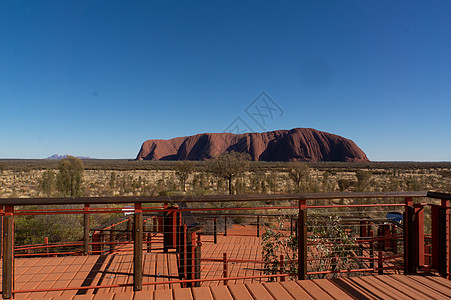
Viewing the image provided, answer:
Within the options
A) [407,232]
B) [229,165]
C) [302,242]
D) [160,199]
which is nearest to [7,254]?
[160,199]

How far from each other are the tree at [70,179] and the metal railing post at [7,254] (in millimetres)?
16623

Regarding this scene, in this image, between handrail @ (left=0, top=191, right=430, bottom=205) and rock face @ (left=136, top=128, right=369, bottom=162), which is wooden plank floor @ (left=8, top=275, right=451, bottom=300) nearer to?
handrail @ (left=0, top=191, right=430, bottom=205)

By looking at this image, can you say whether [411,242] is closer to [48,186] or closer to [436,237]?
[436,237]

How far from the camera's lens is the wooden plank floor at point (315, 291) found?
2.51m

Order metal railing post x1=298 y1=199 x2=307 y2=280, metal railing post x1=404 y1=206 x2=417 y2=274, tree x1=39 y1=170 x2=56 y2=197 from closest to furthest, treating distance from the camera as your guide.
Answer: metal railing post x1=298 y1=199 x2=307 y2=280
metal railing post x1=404 y1=206 x2=417 y2=274
tree x1=39 y1=170 x2=56 y2=197

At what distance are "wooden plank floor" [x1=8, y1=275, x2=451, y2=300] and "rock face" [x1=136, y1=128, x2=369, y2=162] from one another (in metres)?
94.9

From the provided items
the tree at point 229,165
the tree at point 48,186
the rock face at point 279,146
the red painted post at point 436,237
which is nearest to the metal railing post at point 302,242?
the red painted post at point 436,237

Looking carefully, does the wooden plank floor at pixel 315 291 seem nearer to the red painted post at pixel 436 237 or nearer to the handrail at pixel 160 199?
the red painted post at pixel 436 237

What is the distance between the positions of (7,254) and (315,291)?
9.18ft

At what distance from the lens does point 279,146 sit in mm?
→ 112250

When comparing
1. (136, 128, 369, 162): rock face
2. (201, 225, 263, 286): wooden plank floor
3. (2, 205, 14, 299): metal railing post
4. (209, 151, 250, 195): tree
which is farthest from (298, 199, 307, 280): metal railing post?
(136, 128, 369, 162): rock face

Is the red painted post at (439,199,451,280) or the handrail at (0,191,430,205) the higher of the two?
the handrail at (0,191,430,205)

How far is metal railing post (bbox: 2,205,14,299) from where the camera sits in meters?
2.40

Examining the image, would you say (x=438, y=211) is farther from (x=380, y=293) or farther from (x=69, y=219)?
(x=69, y=219)
